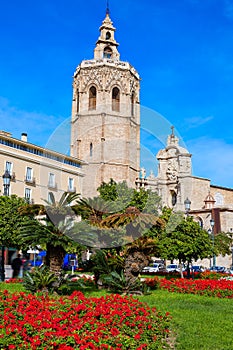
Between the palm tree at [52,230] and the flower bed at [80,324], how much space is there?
3.25 m

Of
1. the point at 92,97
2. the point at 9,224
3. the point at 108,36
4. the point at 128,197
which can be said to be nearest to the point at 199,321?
the point at 9,224

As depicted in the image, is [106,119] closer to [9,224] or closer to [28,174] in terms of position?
[28,174]

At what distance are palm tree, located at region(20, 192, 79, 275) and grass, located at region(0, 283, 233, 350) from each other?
3111 mm

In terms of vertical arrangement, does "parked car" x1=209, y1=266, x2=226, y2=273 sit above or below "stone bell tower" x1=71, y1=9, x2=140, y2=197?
below

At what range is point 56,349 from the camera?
235 inches

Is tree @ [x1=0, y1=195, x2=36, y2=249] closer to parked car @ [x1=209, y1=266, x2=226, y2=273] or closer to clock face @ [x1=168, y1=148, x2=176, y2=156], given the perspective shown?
parked car @ [x1=209, y1=266, x2=226, y2=273]

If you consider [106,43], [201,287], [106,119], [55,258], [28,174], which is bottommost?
[201,287]

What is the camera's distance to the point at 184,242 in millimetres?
20938

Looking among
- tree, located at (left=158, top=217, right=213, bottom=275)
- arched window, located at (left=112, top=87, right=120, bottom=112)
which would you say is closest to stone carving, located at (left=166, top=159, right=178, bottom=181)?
arched window, located at (left=112, top=87, right=120, bottom=112)

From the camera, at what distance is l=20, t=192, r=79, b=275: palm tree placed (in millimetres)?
12320

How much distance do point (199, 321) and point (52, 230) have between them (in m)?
5.35

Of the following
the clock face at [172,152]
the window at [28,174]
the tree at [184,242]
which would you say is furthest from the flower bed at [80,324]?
the clock face at [172,152]

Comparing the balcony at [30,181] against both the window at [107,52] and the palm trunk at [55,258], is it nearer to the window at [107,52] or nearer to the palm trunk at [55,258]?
the palm trunk at [55,258]

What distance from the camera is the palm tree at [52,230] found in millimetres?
12320
